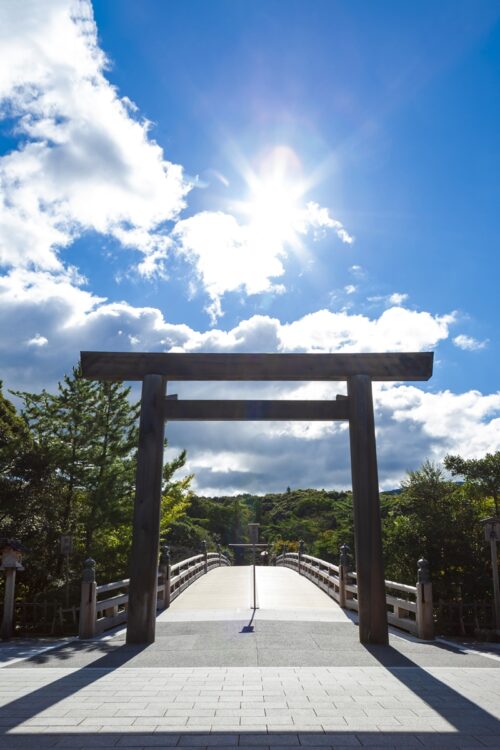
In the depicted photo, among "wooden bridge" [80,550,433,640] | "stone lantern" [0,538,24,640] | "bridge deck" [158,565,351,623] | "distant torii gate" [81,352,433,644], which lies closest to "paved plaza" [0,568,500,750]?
"wooden bridge" [80,550,433,640]

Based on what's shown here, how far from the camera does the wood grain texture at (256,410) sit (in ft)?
30.5

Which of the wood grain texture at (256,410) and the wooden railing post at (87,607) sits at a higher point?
the wood grain texture at (256,410)

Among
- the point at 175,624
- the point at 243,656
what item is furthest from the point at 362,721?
the point at 175,624

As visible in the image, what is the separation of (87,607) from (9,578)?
7.29 ft

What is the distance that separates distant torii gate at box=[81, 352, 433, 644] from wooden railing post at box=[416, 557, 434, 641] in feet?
4.15

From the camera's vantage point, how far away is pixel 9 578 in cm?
1052

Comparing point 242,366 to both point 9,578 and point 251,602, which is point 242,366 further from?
point 251,602

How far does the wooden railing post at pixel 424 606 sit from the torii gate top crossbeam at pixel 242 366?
10.9 ft

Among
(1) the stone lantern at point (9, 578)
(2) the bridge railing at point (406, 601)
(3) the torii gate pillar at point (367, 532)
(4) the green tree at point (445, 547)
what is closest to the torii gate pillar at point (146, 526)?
(3) the torii gate pillar at point (367, 532)

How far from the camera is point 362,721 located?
454cm

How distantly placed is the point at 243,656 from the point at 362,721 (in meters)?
3.34

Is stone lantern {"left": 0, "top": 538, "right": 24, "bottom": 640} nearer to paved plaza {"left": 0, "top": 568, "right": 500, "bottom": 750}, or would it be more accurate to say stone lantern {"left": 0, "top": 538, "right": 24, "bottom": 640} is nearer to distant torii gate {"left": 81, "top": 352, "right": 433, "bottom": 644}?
paved plaza {"left": 0, "top": 568, "right": 500, "bottom": 750}

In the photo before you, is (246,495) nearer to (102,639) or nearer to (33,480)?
(33,480)

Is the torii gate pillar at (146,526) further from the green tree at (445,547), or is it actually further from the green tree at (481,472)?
the green tree at (481,472)
